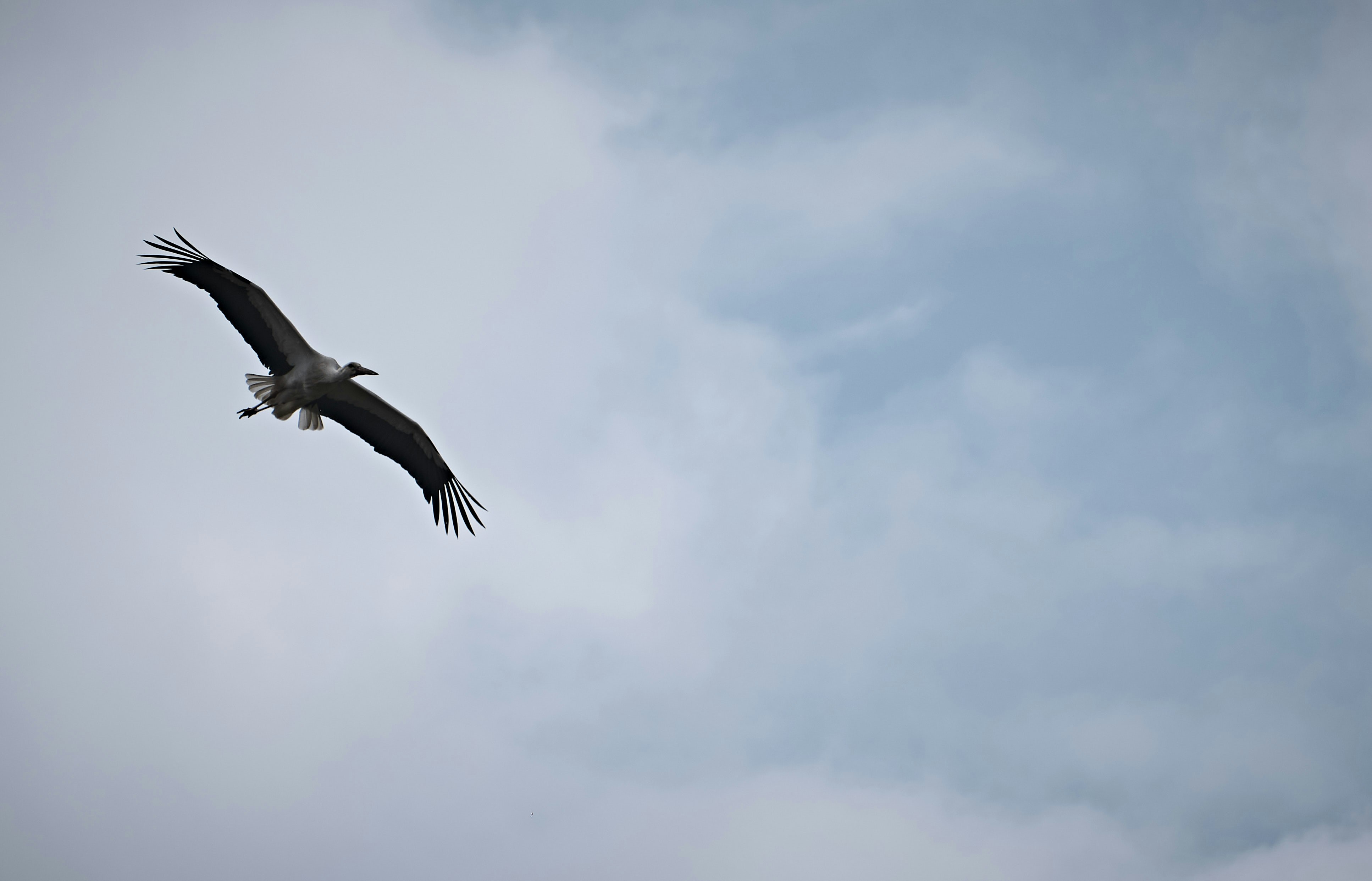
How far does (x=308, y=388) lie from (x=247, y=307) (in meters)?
2.61

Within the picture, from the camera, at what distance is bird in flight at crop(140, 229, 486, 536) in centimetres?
2884

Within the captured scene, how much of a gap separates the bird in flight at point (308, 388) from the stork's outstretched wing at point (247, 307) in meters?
0.02

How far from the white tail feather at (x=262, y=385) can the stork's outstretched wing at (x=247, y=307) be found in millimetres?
386

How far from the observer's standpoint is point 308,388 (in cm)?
3017

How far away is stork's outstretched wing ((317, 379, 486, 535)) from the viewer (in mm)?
31328

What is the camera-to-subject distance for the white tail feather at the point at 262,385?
1185 inches

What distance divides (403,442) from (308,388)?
320 centimetres

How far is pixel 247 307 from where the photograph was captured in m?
29.1

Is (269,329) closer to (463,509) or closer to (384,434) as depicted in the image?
(384,434)

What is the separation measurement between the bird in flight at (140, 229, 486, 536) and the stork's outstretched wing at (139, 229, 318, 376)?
18 millimetres

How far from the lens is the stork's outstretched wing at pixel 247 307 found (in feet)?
93.9

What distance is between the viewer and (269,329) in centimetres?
2939

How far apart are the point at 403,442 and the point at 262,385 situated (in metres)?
4.15

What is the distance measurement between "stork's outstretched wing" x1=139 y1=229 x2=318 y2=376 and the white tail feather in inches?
15.2
